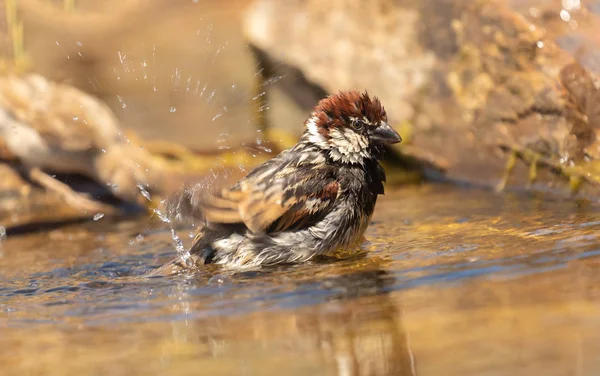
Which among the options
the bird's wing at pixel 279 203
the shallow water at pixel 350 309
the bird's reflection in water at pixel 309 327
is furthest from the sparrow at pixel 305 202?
the bird's reflection in water at pixel 309 327

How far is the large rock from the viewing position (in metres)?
6.02

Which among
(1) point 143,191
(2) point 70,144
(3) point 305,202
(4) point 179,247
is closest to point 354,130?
(3) point 305,202

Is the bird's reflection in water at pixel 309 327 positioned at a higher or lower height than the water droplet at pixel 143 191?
lower

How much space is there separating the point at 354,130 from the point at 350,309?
191 centimetres

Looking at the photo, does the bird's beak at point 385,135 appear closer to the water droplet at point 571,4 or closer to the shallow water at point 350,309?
the shallow water at point 350,309

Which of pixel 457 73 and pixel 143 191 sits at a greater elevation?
pixel 457 73

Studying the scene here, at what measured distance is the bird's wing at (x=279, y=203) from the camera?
4848 millimetres

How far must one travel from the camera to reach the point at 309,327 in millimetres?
3195

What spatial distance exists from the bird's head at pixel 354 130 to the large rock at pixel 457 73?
155cm

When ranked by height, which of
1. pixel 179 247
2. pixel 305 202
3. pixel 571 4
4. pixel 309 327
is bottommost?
pixel 309 327

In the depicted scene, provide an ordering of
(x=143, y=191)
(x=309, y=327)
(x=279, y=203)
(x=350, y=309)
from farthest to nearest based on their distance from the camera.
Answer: (x=143, y=191)
(x=279, y=203)
(x=350, y=309)
(x=309, y=327)

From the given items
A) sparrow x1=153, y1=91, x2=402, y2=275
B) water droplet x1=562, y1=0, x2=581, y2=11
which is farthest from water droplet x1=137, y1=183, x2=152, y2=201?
water droplet x1=562, y1=0, x2=581, y2=11

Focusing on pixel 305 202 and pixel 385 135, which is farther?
pixel 385 135

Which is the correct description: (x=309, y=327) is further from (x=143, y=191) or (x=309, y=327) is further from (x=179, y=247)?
(x=143, y=191)
